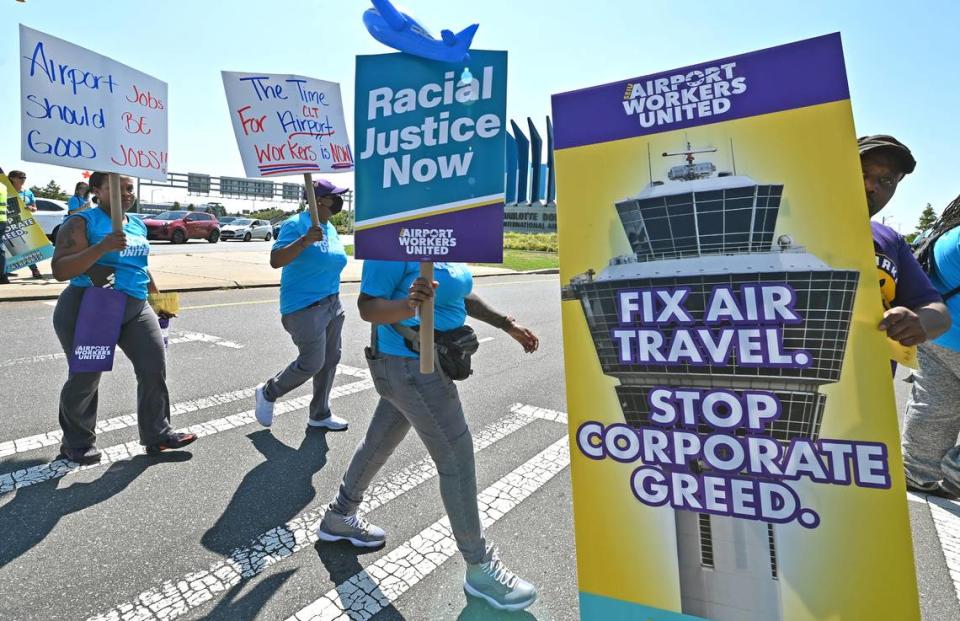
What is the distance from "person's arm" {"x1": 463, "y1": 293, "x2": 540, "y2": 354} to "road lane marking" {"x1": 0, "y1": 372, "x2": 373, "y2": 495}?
8.18 feet

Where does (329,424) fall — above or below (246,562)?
above

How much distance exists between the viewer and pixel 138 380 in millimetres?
3736

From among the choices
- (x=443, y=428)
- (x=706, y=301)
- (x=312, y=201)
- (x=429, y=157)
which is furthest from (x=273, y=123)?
(x=706, y=301)

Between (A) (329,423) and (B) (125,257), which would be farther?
(A) (329,423)

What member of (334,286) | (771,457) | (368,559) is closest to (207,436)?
(334,286)

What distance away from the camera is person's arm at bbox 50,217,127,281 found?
3248 mm

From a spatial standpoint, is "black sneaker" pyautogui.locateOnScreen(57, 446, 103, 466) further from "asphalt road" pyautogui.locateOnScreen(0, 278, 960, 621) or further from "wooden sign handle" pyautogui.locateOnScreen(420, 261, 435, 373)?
"wooden sign handle" pyautogui.locateOnScreen(420, 261, 435, 373)

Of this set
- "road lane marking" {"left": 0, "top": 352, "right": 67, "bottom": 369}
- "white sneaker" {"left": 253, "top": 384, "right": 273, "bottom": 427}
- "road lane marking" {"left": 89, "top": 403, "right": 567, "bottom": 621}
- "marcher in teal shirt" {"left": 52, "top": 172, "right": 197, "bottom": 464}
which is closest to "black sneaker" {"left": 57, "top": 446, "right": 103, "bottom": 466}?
"marcher in teal shirt" {"left": 52, "top": 172, "right": 197, "bottom": 464}

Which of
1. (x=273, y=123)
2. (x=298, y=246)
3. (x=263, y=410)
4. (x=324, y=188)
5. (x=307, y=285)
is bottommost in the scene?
(x=263, y=410)

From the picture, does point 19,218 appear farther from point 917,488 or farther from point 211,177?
point 211,177

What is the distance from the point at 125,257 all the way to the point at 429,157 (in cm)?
256

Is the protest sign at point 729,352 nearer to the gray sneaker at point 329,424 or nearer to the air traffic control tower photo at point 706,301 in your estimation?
the air traffic control tower photo at point 706,301

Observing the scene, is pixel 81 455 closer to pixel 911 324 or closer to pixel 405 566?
pixel 405 566

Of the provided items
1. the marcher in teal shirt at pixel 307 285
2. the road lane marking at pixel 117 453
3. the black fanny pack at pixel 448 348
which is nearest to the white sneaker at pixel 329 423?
the marcher in teal shirt at pixel 307 285
